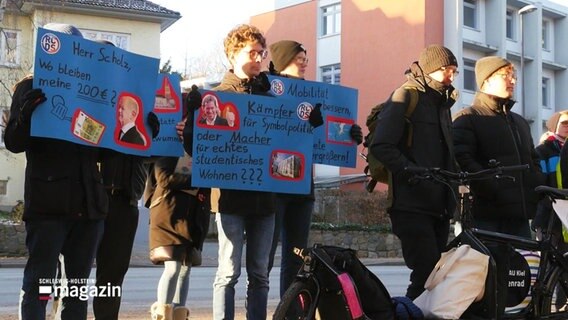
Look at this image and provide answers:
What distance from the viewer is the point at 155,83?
5605 mm

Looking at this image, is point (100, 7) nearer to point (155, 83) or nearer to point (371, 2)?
point (371, 2)

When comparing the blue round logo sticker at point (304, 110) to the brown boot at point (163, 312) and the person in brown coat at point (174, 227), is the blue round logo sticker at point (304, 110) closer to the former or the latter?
the person in brown coat at point (174, 227)

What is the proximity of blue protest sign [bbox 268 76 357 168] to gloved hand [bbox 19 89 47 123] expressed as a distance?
2309mm

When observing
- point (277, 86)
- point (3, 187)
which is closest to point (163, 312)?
point (277, 86)

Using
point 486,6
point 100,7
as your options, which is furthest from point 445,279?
point 486,6

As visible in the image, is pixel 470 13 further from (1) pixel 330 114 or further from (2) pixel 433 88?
(2) pixel 433 88

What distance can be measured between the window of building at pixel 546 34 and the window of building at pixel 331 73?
13.6m

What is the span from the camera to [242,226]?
5727mm

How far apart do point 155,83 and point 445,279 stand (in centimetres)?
246

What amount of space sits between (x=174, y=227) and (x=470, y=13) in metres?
39.9

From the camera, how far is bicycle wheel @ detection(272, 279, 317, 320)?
4.50 metres

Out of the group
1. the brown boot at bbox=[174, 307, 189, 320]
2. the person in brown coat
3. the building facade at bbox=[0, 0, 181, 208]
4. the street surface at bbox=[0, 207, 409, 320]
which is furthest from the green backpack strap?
the building facade at bbox=[0, 0, 181, 208]

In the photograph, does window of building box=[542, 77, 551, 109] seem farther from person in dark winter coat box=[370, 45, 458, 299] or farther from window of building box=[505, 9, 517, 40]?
person in dark winter coat box=[370, 45, 458, 299]

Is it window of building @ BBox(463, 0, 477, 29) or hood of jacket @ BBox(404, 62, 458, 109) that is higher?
window of building @ BBox(463, 0, 477, 29)
